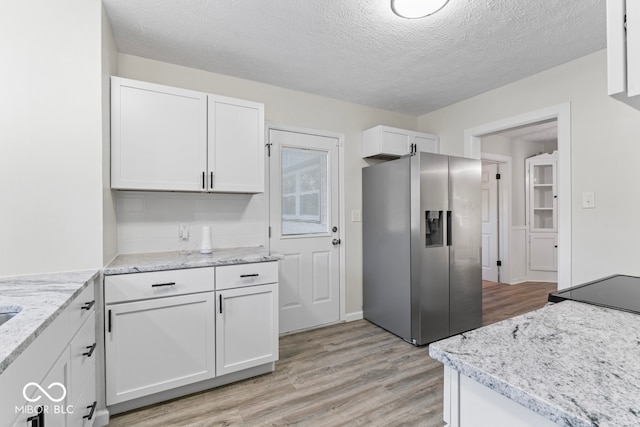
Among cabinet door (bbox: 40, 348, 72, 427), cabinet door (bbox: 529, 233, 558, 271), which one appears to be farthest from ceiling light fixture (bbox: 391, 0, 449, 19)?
cabinet door (bbox: 529, 233, 558, 271)

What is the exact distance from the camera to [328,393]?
207cm

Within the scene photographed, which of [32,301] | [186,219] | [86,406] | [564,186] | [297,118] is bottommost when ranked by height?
[86,406]

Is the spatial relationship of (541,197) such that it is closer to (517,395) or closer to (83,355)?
(517,395)

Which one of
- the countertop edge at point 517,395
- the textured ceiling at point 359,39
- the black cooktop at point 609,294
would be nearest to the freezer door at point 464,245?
the textured ceiling at point 359,39

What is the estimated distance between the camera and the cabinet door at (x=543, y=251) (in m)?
5.15

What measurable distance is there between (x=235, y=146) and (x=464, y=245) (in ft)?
7.50

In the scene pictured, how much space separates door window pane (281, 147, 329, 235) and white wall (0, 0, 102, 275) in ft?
5.21

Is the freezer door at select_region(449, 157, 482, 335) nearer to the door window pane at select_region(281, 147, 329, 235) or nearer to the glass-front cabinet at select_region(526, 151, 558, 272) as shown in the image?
the door window pane at select_region(281, 147, 329, 235)

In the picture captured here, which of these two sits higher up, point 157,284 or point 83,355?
point 157,284

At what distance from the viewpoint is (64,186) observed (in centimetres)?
172

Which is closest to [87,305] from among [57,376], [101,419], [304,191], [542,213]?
[57,376]

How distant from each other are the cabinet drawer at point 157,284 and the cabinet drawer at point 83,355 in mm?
155

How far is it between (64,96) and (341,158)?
233 centimetres

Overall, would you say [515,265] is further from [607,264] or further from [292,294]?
[292,294]
